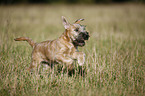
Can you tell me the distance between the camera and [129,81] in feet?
11.6

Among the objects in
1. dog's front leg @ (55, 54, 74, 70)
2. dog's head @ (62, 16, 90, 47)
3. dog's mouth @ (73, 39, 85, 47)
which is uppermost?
dog's head @ (62, 16, 90, 47)

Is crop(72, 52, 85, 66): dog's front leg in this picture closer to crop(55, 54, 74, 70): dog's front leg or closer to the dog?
the dog

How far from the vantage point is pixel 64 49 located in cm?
393

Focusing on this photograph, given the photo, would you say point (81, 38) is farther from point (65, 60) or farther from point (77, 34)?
point (65, 60)

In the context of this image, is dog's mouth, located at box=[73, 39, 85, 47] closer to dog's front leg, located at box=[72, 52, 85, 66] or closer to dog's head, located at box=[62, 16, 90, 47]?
dog's head, located at box=[62, 16, 90, 47]

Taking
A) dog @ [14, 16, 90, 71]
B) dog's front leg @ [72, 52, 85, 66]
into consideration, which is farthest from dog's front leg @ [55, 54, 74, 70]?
dog's front leg @ [72, 52, 85, 66]

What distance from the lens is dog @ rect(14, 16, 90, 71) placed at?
3.79 metres

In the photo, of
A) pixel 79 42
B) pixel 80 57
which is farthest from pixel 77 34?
pixel 80 57

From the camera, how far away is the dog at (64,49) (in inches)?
149

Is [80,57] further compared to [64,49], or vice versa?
[64,49]

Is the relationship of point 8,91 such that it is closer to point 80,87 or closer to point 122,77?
point 80,87

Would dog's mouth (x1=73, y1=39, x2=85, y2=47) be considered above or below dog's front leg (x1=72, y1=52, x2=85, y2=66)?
above

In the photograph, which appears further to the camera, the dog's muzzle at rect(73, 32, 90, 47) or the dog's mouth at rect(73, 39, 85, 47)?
the dog's mouth at rect(73, 39, 85, 47)

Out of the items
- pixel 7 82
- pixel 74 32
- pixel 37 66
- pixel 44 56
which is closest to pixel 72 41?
pixel 74 32
